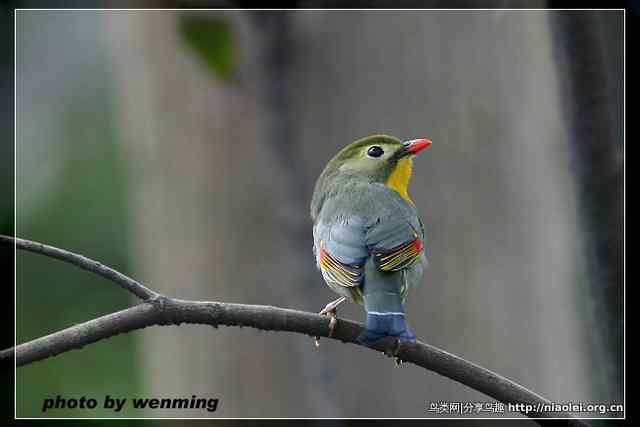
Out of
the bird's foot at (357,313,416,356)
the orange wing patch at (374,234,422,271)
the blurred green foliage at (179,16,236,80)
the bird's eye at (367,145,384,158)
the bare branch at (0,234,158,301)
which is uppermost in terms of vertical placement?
the blurred green foliage at (179,16,236,80)

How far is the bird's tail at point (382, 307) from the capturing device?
2.33m

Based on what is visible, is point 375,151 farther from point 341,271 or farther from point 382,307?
point 382,307

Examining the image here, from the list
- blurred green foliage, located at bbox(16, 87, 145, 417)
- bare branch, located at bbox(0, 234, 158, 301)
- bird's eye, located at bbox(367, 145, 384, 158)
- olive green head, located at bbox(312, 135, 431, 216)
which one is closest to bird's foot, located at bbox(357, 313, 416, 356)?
bare branch, located at bbox(0, 234, 158, 301)

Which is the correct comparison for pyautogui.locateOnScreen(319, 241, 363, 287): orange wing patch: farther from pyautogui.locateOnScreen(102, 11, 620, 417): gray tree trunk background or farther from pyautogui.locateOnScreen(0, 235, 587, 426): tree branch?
pyautogui.locateOnScreen(102, 11, 620, 417): gray tree trunk background

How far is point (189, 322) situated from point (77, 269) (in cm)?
211

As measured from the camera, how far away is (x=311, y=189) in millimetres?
4066

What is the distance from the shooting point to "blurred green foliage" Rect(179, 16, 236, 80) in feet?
8.26

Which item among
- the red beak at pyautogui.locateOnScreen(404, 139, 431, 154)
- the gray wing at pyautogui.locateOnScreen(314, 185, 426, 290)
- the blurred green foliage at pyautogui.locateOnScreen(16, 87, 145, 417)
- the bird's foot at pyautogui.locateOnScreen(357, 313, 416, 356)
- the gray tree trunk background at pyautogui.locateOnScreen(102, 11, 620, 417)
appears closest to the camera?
the bird's foot at pyautogui.locateOnScreen(357, 313, 416, 356)

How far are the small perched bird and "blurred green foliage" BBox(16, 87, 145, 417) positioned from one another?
4.13 feet

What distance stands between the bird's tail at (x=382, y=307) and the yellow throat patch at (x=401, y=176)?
0.67 metres

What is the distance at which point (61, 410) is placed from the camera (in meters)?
3.33

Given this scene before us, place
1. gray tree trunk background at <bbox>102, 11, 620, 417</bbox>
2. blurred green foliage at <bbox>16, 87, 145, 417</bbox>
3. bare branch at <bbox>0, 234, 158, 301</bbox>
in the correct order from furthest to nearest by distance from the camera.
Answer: gray tree trunk background at <bbox>102, 11, 620, 417</bbox> < blurred green foliage at <bbox>16, 87, 145, 417</bbox> < bare branch at <bbox>0, 234, 158, 301</bbox>

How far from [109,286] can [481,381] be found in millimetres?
4252

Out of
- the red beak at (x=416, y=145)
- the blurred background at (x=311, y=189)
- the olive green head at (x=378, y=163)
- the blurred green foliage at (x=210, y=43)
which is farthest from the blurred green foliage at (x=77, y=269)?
the red beak at (x=416, y=145)
